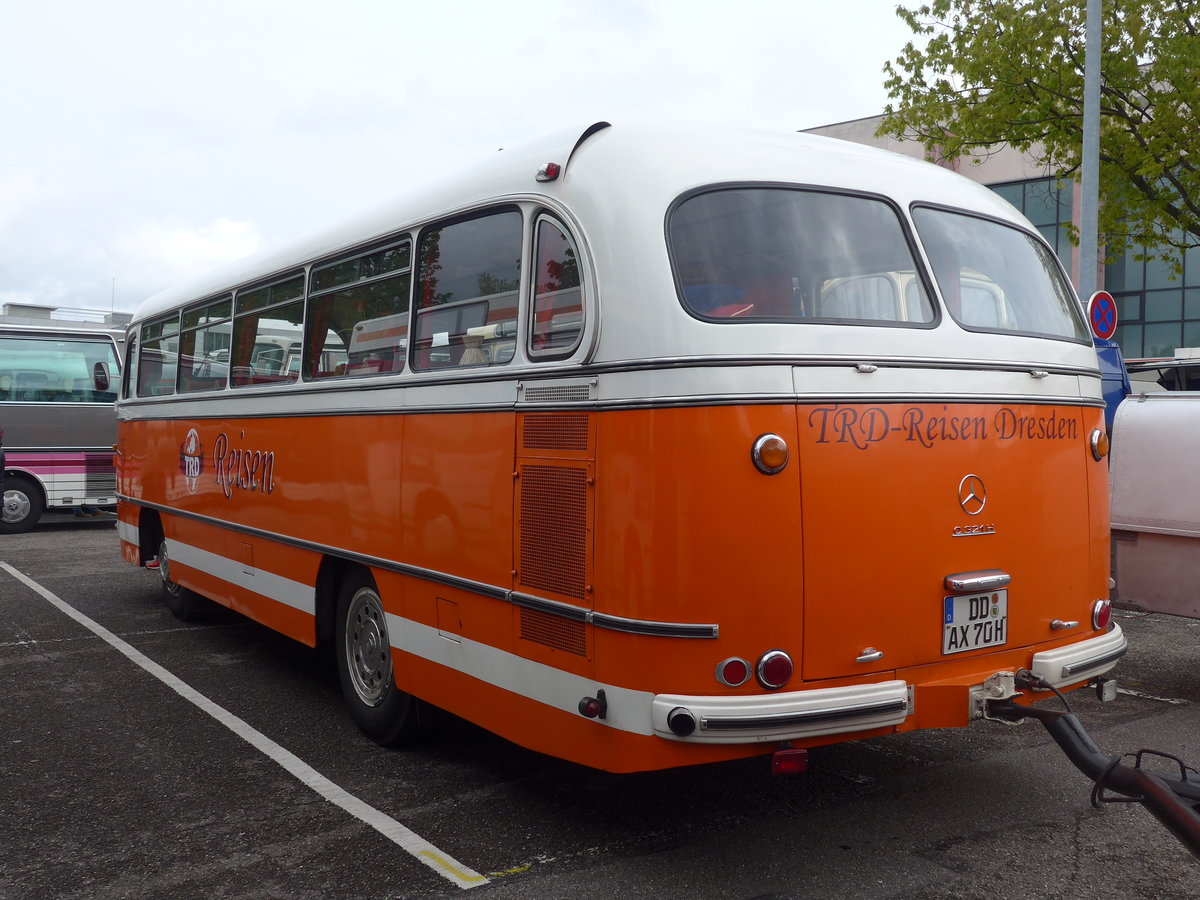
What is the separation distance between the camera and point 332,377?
6023mm

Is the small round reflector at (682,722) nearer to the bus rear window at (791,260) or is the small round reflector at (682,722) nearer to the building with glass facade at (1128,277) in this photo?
the bus rear window at (791,260)

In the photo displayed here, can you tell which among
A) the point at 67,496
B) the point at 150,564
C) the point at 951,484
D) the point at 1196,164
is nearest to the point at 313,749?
the point at 951,484

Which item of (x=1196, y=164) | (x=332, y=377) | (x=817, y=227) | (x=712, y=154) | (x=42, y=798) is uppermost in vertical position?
(x=1196, y=164)

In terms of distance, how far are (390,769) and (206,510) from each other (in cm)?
332

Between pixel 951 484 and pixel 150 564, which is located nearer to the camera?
pixel 951 484

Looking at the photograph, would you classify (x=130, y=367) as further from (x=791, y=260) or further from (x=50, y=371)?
(x=791, y=260)

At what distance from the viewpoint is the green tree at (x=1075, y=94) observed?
15273 millimetres

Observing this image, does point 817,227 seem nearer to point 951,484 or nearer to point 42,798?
point 951,484

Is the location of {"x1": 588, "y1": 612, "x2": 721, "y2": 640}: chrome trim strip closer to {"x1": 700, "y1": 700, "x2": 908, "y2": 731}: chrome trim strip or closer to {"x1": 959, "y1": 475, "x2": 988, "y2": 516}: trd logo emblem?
{"x1": 700, "y1": 700, "x2": 908, "y2": 731}: chrome trim strip

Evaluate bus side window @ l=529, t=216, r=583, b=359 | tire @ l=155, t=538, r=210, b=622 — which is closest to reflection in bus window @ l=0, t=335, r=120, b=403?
tire @ l=155, t=538, r=210, b=622

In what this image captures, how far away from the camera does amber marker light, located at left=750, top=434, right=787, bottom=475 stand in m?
3.77

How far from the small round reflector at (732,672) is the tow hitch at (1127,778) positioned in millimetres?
1071

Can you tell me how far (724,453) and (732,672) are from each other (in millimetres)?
733

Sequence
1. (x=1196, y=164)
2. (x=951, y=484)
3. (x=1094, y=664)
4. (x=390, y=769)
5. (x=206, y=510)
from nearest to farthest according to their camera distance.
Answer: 1. (x=951, y=484)
2. (x=1094, y=664)
3. (x=390, y=769)
4. (x=206, y=510)
5. (x=1196, y=164)
